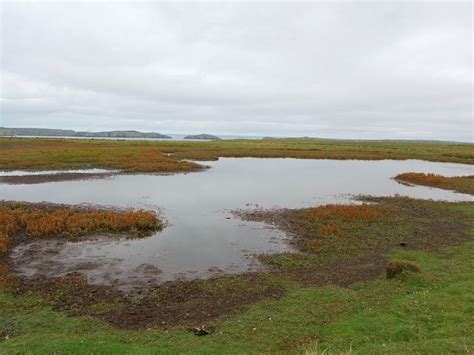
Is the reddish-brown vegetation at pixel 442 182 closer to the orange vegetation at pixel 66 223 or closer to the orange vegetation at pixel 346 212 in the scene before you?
the orange vegetation at pixel 346 212

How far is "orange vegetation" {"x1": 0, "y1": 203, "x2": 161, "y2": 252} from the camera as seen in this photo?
66.9 ft

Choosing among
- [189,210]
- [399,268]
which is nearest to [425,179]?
[189,210]

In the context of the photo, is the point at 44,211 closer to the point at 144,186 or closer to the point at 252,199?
the point at 144,186

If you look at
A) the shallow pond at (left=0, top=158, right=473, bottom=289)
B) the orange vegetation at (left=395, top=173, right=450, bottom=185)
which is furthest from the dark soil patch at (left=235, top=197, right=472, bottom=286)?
the orange vegetation at (left=395, top=173, right=450, bottom=185)

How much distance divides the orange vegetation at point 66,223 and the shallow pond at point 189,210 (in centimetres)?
131

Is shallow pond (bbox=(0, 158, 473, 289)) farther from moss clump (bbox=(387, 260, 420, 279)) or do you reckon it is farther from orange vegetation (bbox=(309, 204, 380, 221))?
moss clump (bbox=(387, 260, 420, 279))

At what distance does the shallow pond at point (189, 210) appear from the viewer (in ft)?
53.1

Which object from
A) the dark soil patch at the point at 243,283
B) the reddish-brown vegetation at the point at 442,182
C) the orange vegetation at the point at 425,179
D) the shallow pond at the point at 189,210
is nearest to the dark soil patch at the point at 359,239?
the dark soil patch at the point at 243,283

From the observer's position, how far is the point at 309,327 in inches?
424

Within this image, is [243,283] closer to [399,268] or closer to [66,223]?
[399,268]

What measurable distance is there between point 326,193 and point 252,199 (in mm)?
8258

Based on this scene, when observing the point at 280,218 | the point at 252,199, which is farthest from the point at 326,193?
the point at 280,218

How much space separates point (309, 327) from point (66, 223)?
16.5 m

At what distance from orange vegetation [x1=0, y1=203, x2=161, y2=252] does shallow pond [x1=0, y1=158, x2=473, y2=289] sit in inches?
51.7
